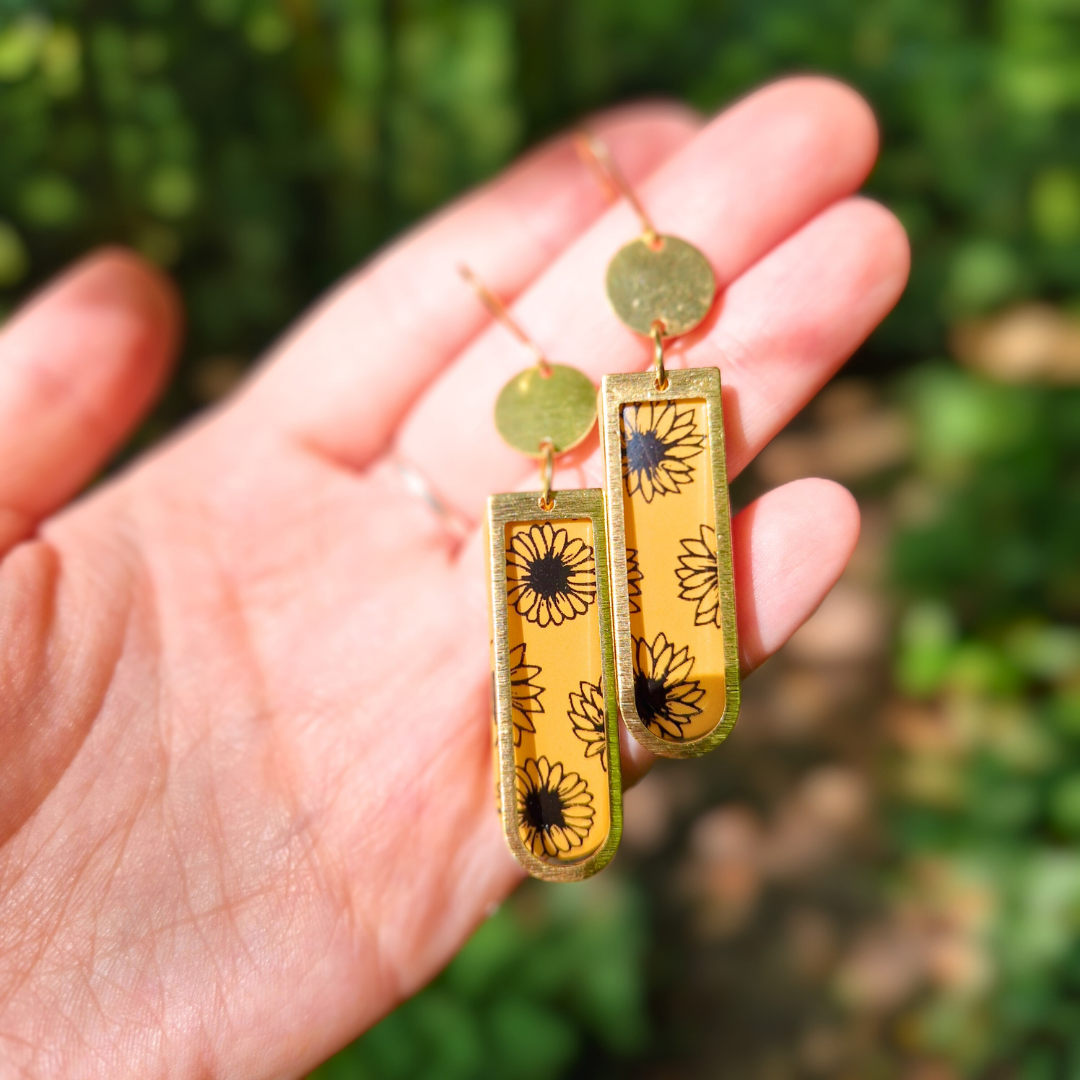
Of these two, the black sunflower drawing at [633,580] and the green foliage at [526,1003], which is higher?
the black sunflower drawing at [633,580]

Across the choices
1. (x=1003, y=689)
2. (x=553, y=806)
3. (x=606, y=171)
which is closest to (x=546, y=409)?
(x=606, y=171)

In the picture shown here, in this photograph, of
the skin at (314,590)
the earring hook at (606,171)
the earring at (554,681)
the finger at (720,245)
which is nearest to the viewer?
the skin at (314,590)

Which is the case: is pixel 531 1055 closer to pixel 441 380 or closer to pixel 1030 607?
pixel 441 380

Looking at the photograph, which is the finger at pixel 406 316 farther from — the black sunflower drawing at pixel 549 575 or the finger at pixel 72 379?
the black sunflower drawing at pixel 549 575

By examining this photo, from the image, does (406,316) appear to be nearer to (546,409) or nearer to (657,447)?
(546,409)

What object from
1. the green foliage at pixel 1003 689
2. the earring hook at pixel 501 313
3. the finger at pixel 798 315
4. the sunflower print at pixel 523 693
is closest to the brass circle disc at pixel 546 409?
the earring hook at pixel 501 313

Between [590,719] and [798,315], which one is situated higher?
[798,315]

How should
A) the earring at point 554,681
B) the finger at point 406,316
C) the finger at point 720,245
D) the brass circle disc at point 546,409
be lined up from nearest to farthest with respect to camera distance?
1. the earring at point 554,681
2. the finger at point 720,245
3. the brass circle disc at point 546,409
4. the finger at point 406,316

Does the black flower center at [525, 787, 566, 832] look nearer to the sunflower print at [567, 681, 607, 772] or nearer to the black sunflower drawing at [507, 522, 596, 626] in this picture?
the sunflower print at [567, 681, 607, 772]
